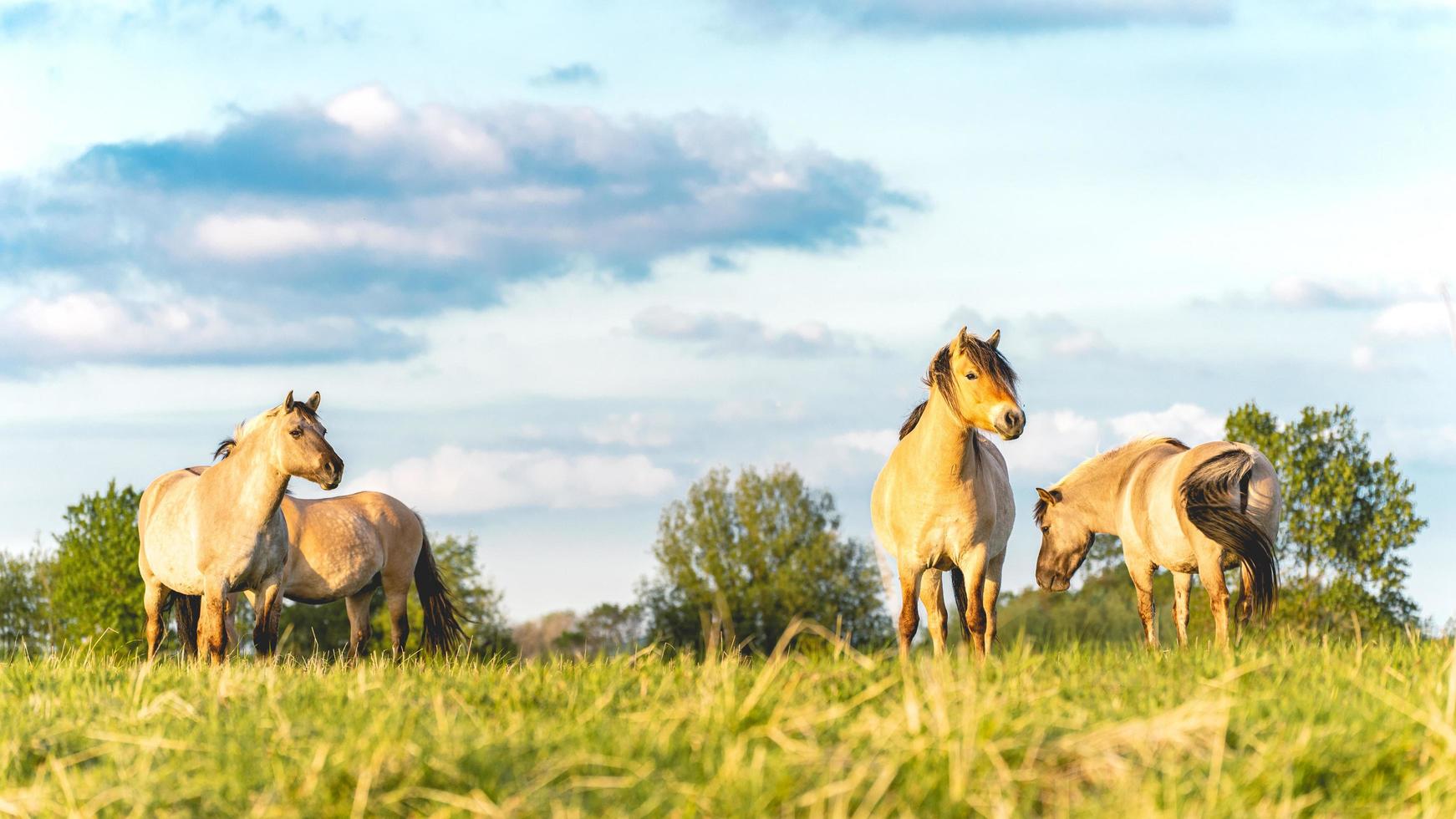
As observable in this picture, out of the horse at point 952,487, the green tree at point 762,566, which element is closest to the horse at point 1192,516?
the horse at point 952,487

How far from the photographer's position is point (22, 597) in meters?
55.3

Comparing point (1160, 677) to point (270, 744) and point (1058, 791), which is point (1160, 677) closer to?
point (1058, 791)

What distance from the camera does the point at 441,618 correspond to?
1819 centimetres

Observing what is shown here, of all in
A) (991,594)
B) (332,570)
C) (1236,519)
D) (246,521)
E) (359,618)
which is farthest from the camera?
(359,618)

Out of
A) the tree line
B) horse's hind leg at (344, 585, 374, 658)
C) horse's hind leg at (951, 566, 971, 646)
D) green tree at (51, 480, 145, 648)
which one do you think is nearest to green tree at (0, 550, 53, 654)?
the tree line

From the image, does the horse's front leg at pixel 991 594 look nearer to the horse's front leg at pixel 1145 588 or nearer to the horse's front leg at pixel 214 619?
the horse's front leg at pixel 1145 588

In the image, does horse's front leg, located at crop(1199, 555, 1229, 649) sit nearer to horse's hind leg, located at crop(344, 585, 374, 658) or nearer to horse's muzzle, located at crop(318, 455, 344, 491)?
horse's muzzle, located at crop(318, 455, 344, 491)

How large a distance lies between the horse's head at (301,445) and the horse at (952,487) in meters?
5.24

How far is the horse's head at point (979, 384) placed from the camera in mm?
10531

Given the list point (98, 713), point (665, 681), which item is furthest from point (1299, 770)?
point (98, 713)

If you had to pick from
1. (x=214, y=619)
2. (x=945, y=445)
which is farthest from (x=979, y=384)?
(x=214, y=619)

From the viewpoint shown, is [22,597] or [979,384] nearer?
[979,384]

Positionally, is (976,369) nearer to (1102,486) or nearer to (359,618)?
(1102,486)

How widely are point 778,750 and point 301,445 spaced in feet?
27.9
